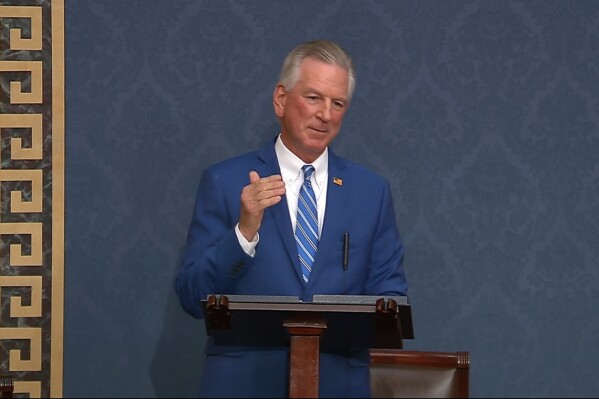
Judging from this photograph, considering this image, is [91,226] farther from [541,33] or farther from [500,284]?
[541,33]

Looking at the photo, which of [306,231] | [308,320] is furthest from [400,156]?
[308,320]

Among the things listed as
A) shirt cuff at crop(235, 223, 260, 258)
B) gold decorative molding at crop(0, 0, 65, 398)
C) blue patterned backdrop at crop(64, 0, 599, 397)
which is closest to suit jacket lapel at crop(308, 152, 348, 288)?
shirt cuff at crop(235, 223, 260, 258)

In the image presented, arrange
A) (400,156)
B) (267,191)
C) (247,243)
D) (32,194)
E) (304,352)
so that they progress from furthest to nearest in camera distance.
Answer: (400,156), (32,194), (247,243), (267,191), (304,352)

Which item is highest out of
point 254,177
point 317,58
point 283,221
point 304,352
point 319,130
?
point 317,58

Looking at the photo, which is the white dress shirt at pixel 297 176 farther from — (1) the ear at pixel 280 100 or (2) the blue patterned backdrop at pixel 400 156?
(2) the blue patterned backdrop at pixel 400 156

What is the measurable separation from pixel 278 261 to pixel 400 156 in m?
1.27

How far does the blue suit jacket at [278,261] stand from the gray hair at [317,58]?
0.22m

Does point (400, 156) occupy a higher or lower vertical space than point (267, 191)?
higher

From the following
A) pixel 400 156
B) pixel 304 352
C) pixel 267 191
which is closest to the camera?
pixel 304 352

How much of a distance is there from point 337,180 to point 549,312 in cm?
138

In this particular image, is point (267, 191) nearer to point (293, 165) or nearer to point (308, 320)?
point (308, 320)

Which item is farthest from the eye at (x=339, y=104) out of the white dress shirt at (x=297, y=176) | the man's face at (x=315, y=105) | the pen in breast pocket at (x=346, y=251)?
the pen in breast pocket at (x=346, y=251)

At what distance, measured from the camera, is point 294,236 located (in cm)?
350

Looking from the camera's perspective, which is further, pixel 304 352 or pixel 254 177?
pixel 254 177
